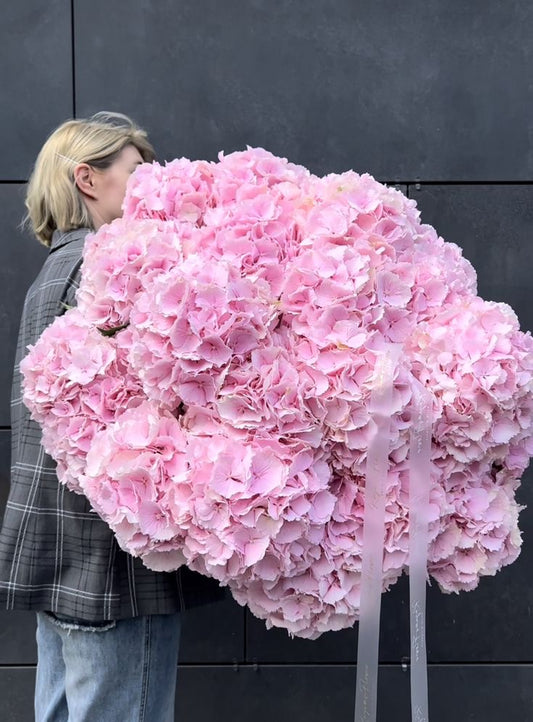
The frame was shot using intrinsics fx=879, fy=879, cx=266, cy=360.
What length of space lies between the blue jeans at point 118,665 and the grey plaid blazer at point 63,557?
0.06 meters

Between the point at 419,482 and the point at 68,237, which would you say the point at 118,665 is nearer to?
the point at 419,482

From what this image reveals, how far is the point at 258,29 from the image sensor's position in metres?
2.96

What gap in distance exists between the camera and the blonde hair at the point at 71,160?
217 cm

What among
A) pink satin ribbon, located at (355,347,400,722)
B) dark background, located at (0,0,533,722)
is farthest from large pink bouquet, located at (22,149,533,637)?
dark background, located at (0,0,533,722)

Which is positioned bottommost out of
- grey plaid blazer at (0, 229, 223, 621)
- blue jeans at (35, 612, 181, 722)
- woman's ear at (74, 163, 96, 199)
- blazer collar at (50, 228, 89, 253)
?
blue jeans at (35, 612, 181, 722)

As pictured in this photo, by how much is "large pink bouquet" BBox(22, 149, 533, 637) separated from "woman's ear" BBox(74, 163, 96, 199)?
634mm

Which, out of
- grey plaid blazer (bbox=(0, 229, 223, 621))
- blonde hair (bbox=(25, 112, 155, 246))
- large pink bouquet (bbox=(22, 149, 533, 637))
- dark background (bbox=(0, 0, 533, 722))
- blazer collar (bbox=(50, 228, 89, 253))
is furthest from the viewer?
dark background (bbox=(0, 0, 533, 722))

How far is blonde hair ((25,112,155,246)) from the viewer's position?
85.4 inches

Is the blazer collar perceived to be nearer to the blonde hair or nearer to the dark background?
the blonde hair

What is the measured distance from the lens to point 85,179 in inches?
85.2

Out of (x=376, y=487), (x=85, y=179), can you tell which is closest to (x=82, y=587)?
(x=376, y=487)

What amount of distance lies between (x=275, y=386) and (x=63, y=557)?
808mm

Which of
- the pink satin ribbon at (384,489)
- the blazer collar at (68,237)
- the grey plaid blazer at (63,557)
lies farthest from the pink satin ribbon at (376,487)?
the blazer collar at (68,237)

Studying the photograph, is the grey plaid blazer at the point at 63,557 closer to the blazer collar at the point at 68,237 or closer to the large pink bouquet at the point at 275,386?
the blazer collar at the point at 68,237
